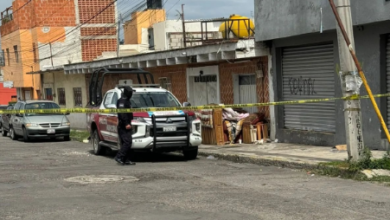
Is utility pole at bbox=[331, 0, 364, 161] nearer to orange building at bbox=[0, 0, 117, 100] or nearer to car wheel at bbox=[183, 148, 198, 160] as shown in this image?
car wheel at bbox=[183, 148, 198, 160]

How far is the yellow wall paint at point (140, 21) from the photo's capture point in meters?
41.9

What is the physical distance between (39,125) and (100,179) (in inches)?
490

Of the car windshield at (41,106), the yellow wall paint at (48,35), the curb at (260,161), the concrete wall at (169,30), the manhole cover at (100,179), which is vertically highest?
the yellow wall paint at (48,35)

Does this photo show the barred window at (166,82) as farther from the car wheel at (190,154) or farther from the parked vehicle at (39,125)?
the car wheel at (190,154)

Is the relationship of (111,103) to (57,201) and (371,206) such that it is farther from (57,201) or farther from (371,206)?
(371,206)

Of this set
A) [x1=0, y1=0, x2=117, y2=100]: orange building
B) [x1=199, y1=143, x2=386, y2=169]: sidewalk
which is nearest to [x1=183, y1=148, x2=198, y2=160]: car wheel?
[x1=199, y1=143, x2=386, y2=169]: sidewalk

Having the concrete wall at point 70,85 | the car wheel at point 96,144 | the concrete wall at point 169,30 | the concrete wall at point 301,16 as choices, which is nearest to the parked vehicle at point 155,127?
the car wheel at point 96,144

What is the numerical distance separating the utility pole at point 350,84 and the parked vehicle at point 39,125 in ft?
48.3

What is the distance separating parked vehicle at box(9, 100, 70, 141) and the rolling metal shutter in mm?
10464

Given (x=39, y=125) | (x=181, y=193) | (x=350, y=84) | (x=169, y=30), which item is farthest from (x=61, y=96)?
(x=181, y=193)

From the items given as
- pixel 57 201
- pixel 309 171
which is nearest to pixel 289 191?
pixel 309 171

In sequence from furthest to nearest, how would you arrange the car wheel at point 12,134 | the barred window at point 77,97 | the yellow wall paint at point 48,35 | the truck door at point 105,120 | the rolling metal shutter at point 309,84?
the yellow wall paint at point 48,35
the barred window at point 77,97
the car wheel at point 12,134
the truck door at point 105,120
the rolling metal shutter at point 309,84

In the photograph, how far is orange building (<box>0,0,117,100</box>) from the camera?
40.2 m

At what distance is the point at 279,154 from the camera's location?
42.2ft
